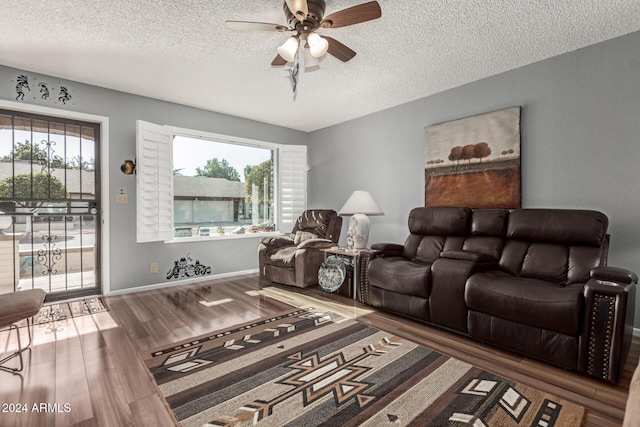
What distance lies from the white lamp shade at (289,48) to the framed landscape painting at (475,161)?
87.8 inches

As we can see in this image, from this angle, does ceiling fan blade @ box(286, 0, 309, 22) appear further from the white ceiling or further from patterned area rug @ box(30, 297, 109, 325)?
patterned area rug @ box(30, 297, 109, 325)

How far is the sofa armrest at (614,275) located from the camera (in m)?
1.89

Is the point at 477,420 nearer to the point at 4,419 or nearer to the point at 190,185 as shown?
the point at 4,419

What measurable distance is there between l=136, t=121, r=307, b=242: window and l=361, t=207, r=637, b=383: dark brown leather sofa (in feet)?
8.08

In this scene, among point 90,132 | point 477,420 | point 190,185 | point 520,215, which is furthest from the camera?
point 190,185

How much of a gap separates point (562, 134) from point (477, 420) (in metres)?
2.68

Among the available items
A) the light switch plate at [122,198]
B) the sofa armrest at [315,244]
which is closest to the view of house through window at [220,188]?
the light switch plate at [122,198]

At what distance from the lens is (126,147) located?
12.5 feet

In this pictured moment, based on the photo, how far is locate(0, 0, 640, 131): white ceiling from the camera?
2.22 m

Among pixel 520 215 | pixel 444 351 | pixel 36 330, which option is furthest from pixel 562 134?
pixel 36 330

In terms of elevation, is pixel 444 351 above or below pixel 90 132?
below

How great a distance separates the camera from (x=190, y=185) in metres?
4.46

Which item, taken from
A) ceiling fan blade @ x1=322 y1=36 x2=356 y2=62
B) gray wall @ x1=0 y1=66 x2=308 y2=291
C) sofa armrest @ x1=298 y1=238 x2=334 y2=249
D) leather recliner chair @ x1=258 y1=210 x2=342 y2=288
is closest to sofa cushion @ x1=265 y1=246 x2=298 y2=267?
leather recliner chair @ x1=258 y1=210 x2=342 y2=288

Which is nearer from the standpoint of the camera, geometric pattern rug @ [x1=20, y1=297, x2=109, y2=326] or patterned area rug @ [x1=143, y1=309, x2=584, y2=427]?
patterned area rug @ [x1=143, y1=309, x2=584, y2=427]
